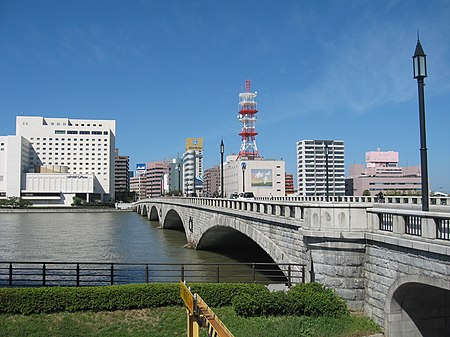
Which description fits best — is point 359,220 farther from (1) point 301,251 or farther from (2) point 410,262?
(1) point 301,251

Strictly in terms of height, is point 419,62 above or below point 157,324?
above

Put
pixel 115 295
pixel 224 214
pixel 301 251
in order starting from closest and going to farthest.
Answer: pixel 115 295, pixel 301 251, pixel 224 214

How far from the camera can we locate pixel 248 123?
16100 centimetres

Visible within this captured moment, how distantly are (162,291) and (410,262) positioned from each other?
9.10 m

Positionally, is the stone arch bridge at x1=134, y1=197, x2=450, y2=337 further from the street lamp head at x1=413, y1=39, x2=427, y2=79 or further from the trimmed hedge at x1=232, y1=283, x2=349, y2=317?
the street lamp head at x1=413, y1=39, x2=427, y2=79

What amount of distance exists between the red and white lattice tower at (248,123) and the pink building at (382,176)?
42.4 metres

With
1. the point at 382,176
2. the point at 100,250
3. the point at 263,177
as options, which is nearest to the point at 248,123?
the point at 263,177

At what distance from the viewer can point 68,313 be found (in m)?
15.9

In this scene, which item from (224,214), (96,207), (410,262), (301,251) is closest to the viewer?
(410,262)

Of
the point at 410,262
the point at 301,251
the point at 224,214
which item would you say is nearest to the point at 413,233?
the point at 410,262

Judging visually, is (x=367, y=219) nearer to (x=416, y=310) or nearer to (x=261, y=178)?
(x=416, y=310)

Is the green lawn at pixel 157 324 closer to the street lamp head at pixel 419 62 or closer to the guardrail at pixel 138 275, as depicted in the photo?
the guardrail at pixel 138 275

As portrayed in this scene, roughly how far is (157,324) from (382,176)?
158561mm

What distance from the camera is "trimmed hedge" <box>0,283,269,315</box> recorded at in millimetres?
15945
